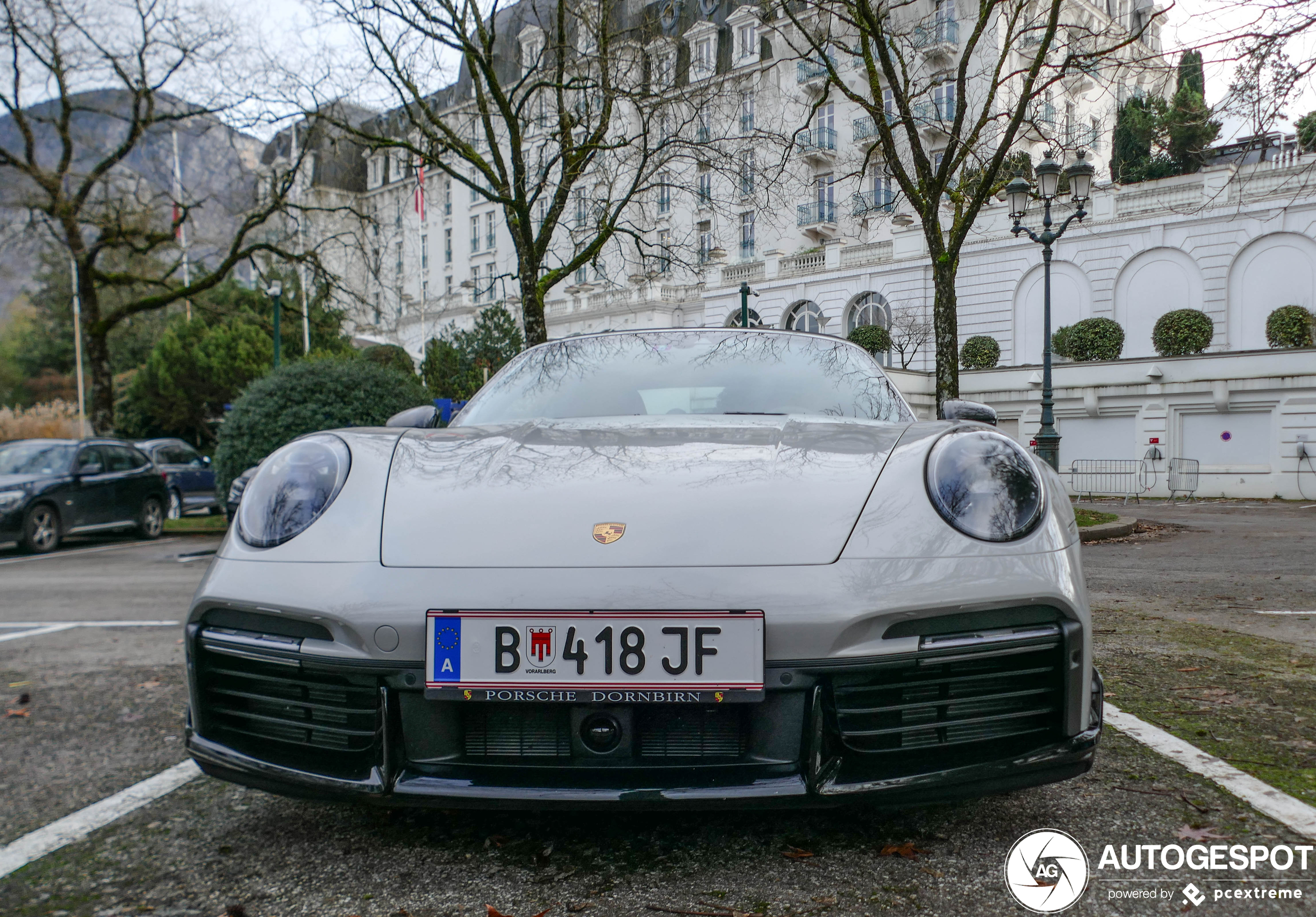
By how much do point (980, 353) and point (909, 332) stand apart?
2425 mm

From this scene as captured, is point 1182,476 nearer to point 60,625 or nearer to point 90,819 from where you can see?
point 60,625

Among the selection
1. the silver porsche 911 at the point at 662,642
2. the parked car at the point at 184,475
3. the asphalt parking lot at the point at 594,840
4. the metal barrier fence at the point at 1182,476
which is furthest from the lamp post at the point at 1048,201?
the parked car at the point at 184,475

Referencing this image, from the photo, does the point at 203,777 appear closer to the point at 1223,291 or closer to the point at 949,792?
the point at 949,792

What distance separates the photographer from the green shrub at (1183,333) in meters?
24.3

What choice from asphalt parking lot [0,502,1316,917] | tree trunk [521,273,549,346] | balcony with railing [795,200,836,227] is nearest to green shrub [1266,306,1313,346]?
balcony with railing [795,200,836,227]

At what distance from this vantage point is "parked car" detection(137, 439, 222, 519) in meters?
16.0

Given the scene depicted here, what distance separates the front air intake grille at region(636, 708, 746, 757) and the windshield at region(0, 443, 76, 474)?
40.1ft

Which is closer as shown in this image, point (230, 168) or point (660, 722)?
point (660, 722)

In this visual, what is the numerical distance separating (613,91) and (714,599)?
507 inches

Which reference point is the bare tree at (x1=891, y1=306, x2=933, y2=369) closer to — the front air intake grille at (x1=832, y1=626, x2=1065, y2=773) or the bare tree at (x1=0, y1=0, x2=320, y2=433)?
the bare tree at (x1=0, y1=0, x2=320, y2=433)

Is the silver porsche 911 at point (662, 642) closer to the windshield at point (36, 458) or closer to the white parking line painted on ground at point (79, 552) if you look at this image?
the white parking line painted on ground at point (79, 552)

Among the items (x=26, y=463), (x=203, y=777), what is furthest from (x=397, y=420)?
(x=26, y=463)

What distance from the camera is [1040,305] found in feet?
98.2

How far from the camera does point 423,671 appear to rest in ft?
5.75
